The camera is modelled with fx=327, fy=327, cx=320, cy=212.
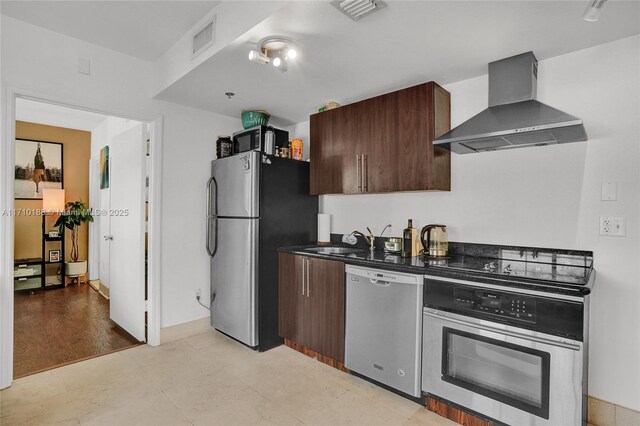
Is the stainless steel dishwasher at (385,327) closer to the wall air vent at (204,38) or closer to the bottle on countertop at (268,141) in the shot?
the bottle on countertop at (268,141)

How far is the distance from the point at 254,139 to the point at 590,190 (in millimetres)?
2666

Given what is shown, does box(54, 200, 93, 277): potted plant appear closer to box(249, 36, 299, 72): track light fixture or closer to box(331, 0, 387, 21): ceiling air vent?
box(249, 36, 299, 72): track light fixture

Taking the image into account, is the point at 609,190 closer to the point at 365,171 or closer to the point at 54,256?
the point at 365,171

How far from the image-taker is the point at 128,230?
11.0 feet

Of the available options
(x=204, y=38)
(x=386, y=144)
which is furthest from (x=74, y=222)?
(x=386, y=144)

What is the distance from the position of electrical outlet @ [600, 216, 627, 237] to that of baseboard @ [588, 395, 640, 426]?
0.97 meters

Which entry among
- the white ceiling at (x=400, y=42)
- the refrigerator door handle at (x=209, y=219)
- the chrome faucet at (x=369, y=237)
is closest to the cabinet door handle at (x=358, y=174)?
the chrome faucet at (x=369, y=237)

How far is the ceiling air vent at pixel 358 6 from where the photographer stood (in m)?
1.60

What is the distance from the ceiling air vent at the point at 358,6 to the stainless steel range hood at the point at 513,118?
94cm

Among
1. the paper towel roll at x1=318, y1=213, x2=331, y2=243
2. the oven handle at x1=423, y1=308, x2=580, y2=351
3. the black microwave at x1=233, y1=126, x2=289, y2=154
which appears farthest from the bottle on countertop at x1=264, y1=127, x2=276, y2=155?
the oven handle at x1=423, y1=308, x2=580, y2=351

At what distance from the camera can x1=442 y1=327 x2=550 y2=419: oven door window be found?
1624 millimetres

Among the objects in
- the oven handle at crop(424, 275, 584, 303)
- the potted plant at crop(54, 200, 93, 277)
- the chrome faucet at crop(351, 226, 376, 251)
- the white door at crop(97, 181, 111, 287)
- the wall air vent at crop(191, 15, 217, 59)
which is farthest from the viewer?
the potted plant at crop(54, 200, 93, 277)

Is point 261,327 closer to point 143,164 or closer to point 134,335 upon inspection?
point 134,335

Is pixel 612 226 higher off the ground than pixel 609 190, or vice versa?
pixel 609 190
